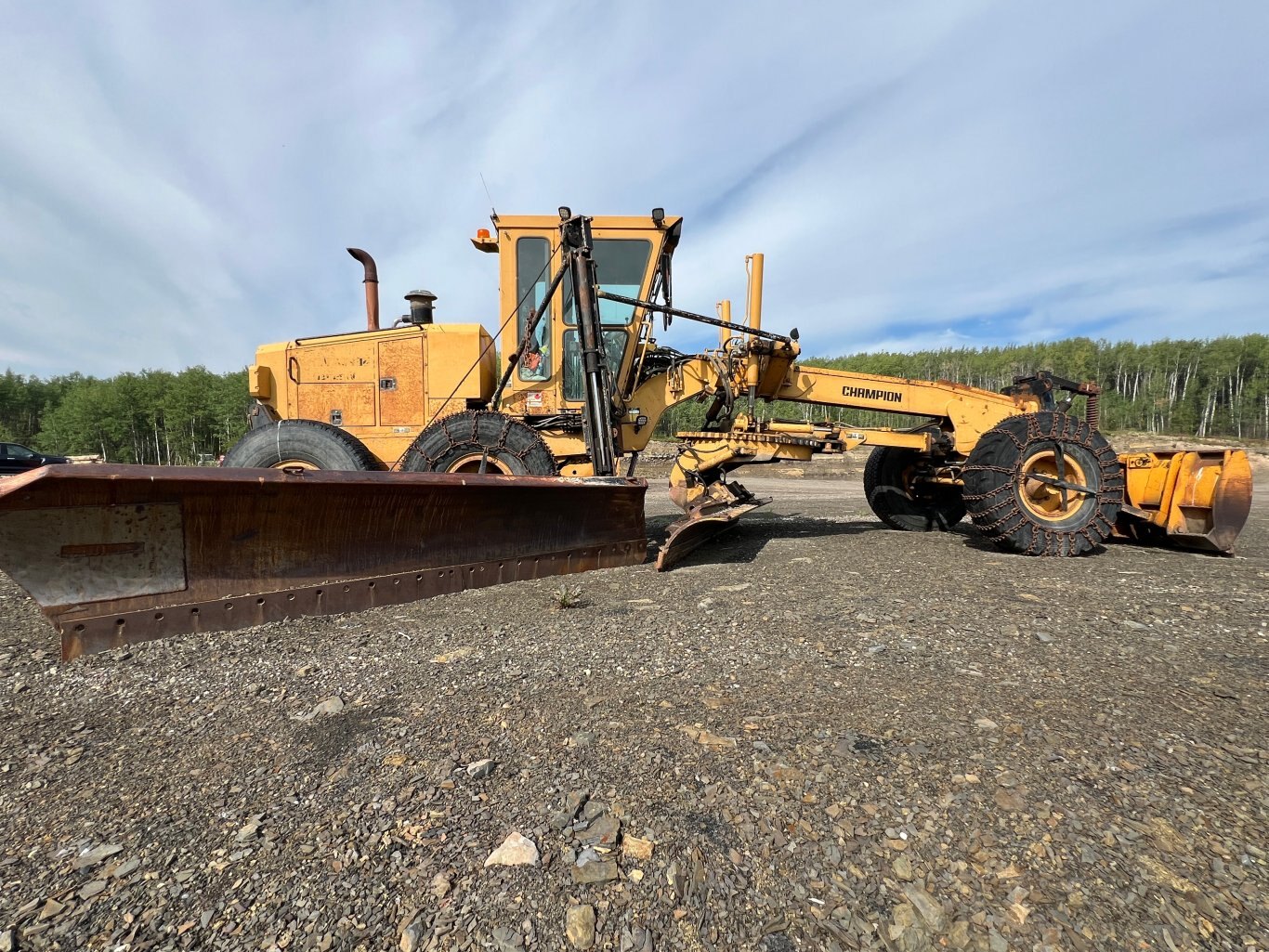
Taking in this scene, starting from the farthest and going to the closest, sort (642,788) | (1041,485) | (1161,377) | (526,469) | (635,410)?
(1161,377)
(635,410)
(1041,485)
(526,469)
(642,788)

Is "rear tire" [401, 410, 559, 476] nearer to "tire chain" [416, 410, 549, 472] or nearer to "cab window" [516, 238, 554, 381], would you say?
"tire chain" [416, 410, 549, 472]

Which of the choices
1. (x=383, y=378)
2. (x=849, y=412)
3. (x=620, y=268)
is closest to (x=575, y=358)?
(x=620, y=268)

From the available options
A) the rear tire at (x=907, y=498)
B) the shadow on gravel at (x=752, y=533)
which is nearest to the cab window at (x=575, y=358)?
the shadow on gravel at (x=752, y=533)

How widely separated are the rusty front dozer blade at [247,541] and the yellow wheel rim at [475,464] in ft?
3.56

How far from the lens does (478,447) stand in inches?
215

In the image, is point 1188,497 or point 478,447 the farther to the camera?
point 1188,497

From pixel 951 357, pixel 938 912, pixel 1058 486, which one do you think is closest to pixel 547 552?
pixel 938 912

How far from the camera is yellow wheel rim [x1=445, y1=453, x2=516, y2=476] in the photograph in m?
5.46

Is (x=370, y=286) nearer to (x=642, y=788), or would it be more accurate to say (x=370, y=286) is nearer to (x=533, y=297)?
(x=533, y=297)

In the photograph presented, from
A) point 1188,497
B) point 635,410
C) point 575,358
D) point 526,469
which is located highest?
point 575,358

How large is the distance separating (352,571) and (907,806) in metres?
3.18

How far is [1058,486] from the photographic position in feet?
18.5

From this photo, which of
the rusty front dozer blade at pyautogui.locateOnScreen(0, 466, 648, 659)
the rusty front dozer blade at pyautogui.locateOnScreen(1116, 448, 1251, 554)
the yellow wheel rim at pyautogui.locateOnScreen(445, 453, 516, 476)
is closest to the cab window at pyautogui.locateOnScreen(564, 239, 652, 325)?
the yellow wheel rim at pyautogui.locateOnScreen(445, 453, 516, 476)

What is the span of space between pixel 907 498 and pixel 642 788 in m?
6.83
